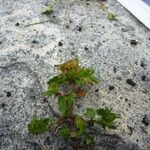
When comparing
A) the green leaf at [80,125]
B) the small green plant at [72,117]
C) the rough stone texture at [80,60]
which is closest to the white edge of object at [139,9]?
the rough stone texture at [80,60]

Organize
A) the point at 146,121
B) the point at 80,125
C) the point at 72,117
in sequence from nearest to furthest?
1. the point at 80,125
2. the point at 72,117
3. the point at 146,121

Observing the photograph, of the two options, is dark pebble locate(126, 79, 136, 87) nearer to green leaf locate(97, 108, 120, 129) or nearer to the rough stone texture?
the rough stone texture

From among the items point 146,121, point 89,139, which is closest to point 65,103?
point 89,139

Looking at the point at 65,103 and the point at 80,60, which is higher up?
the point at 65,103

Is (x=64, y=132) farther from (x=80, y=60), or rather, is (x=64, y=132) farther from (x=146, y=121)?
(x=80, y=60)

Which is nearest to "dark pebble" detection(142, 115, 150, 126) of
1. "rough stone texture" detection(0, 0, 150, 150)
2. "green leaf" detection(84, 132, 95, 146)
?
"rough stone texture" detection(0, 0, 150, 150)

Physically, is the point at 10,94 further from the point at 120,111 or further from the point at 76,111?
the point at 120,111

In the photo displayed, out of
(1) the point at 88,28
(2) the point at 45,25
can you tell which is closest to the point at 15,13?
(2) the point at 45,25
